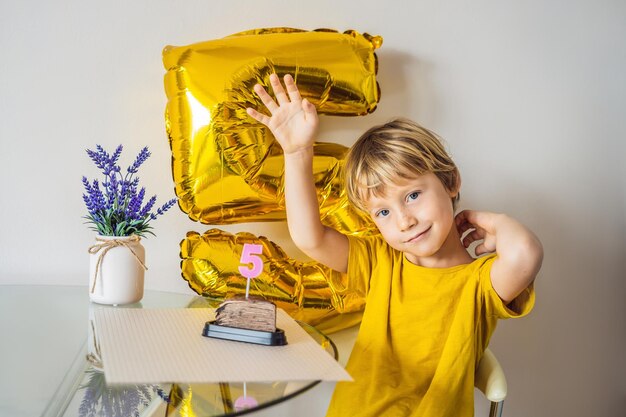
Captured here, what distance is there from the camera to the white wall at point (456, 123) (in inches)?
59.6

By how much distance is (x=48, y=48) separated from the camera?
1.51 m

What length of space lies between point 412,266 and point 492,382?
28 cm

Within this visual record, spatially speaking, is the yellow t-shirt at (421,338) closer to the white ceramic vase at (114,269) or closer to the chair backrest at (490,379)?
the chair backrest at (490,379)

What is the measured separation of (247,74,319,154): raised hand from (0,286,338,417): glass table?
34cm

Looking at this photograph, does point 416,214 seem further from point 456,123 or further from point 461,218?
point 456,123

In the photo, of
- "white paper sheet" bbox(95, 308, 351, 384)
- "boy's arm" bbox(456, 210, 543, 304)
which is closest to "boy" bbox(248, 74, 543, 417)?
"boy's arm" bbox(456, 210, 543, 304)

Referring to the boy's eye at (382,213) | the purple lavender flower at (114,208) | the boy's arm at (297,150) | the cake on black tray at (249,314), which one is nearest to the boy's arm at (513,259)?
the boy's eye at (382,213)

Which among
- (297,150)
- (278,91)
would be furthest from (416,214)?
(278,91)

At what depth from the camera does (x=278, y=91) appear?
1.29 meters

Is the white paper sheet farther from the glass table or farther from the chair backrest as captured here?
the chair backrest

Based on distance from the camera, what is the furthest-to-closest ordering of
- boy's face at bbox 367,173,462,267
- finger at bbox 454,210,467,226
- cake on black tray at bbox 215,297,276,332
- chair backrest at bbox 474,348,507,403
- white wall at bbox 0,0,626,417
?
white wall at bbox 0,0,626,417 < finger at bbox 454,210,467,226 < boy's face at bbox 367,173,462,267 < chair backrest at bbox 474,348,507,403 < cake on black tray at bbox 215,297,276,332

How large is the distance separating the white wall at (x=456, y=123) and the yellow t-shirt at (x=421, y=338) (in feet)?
1.21

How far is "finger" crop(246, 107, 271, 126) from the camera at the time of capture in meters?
1.28

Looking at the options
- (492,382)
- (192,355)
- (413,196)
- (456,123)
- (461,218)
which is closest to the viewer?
(192,355)
